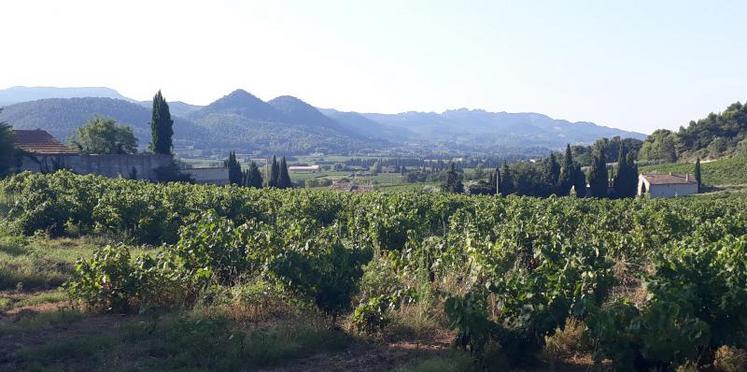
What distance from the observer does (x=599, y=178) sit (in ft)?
194

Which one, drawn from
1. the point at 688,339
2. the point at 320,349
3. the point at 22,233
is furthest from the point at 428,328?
the point at 22,233

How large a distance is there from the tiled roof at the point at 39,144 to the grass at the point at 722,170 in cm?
6026

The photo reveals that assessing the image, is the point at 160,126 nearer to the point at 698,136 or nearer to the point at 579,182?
the point at 579,182

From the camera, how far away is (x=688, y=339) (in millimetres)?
5891

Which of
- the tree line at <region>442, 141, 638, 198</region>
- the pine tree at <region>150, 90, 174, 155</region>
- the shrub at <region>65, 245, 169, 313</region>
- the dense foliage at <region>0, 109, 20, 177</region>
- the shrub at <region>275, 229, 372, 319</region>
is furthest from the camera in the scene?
the tree line at <region>442, 141, 638, 198</region>

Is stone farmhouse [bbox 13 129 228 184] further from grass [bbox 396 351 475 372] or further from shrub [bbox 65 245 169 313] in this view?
grass [bbox 396 351 475 372]

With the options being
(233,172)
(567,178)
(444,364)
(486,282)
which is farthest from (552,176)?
(444,364)

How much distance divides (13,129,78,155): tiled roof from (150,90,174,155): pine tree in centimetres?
612

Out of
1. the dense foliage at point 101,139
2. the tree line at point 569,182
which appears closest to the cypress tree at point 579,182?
the tree line at point 569,182

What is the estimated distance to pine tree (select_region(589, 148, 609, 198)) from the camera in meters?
58.8

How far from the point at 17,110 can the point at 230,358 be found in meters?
162

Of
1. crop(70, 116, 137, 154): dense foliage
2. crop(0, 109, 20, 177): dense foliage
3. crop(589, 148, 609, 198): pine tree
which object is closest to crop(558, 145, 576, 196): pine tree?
crop(589, 148, 609, 198): pine tree

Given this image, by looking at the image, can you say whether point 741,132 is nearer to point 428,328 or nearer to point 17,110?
point 428,328

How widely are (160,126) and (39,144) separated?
878 cm
